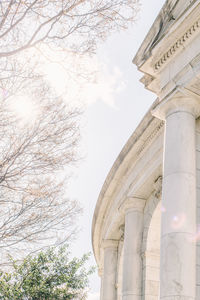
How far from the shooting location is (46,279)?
4450cm

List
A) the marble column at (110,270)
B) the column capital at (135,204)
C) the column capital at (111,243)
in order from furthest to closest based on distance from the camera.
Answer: the column capital at (111,243) < the marble column at (110,270) < the column capital at (135,204)

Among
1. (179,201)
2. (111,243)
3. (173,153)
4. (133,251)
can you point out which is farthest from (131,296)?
(173,153)

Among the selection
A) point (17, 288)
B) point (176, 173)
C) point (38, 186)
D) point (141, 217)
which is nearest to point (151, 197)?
point (141, 217)

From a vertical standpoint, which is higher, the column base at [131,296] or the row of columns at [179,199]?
the row of columns at [179,199]

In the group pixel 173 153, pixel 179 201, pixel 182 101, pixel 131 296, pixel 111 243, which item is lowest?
pixel 131 296

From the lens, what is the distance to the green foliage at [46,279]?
4273cm

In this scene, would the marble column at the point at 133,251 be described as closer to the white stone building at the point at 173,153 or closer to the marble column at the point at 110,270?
the white stone building at the point at 173,153

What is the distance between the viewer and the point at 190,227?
57.3ft

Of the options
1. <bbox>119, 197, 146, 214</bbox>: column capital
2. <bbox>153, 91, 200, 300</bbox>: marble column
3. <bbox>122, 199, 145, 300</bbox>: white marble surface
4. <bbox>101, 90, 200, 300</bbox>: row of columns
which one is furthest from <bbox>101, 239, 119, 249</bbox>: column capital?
<bbox>153, 91, 200, 300</bbox>: marble column

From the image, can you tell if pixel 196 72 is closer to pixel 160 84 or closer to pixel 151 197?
pixel 160 84

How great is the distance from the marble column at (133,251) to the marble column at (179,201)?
47.7ft

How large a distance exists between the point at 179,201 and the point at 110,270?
2659 centimetres

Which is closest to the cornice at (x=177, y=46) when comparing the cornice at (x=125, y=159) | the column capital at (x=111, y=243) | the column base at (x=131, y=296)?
the cornice at (x=125, y=159)

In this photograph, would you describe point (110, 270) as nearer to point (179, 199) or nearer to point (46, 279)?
point (46, 279)
